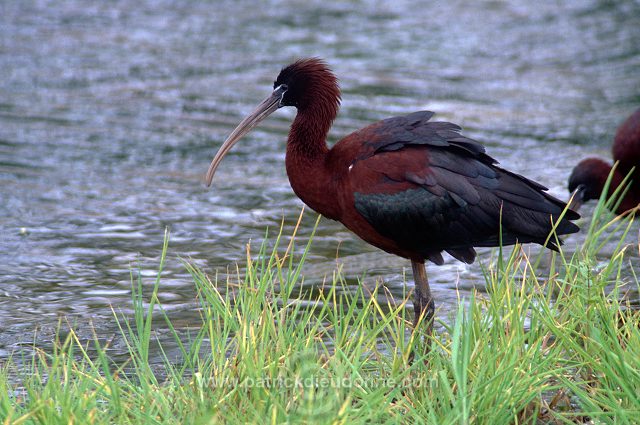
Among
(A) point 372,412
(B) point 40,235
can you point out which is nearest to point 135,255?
(B) point 40,235

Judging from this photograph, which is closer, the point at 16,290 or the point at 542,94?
the point at 16,290

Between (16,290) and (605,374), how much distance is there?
134 inches

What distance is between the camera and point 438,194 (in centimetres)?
481

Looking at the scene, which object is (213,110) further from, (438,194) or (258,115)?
(438,194)

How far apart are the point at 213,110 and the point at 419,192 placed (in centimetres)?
574

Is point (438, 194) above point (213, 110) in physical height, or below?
above

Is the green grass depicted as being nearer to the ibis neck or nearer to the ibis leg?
the ibis leg

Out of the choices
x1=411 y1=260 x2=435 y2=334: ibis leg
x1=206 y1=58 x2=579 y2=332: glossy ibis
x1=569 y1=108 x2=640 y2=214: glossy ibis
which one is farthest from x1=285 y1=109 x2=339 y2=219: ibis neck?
x1=569 y1=108 x2=640 y2=214: glossy ibis

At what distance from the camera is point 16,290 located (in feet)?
19.3

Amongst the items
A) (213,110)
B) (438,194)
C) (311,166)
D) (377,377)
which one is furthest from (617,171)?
(377,377)

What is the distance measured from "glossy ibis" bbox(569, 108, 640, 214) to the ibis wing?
2.57 meters

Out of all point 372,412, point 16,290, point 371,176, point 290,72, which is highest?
point 290,72

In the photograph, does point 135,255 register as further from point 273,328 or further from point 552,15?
point 552,15

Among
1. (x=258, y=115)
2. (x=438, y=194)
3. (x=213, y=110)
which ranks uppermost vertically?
(x=258, y=115)
